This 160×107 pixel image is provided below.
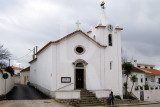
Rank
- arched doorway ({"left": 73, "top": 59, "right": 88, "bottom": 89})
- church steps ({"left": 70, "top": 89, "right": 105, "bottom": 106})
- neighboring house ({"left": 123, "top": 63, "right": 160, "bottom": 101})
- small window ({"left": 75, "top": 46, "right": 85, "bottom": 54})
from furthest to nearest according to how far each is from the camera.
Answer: neighboring house ({"left": 123, "top": 63, "right": 160, "bottom": 101}) < small window ({"left": 75, "top": 46, "right": 85, "bottom": 54}) < arched doorway ({"left": 73, "top": 59, "right": 88, "bottom": 89}) < church steps ({"left": 70, "top": 89, "right": 105, "bottom": 106})

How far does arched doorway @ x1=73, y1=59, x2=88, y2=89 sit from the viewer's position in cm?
2181

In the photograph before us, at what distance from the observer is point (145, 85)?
37750 millimetres

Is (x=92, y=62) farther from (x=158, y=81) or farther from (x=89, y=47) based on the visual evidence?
(x=158, y=81)

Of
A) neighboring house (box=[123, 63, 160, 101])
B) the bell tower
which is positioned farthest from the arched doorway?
neighboring house (box=[123, 63, 160, 101])

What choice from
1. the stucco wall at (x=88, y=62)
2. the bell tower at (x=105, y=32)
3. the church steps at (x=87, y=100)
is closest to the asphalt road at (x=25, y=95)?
the stucco wall at (x=88, y=62)

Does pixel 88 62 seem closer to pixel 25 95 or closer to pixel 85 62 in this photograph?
pixel 85 62

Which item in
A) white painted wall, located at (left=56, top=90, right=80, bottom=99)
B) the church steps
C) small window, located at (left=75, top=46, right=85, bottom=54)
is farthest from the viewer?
small window, located at (left=75, top=46, right=85, bottom=54)

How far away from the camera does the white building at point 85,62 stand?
68.5ft

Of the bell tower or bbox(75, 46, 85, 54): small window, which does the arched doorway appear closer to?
bbox(75, 46, 85, 54): small window

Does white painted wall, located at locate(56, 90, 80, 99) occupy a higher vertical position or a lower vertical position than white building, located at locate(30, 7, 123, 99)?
lower

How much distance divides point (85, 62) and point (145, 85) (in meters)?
20.5

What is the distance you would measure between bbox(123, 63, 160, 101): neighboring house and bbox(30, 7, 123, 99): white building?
7785 mm

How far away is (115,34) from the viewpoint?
24359 mm

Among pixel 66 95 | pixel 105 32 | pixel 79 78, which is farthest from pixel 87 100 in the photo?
pixel 105 32
